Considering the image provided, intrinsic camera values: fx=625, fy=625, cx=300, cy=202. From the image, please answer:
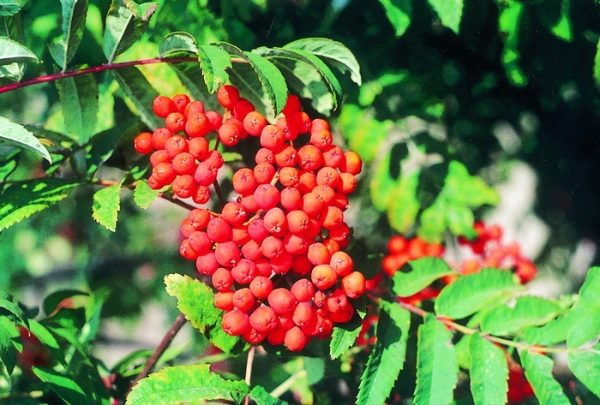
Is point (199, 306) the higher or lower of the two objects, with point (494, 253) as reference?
higher

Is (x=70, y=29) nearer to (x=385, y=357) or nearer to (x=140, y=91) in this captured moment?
(x=140, y=91)

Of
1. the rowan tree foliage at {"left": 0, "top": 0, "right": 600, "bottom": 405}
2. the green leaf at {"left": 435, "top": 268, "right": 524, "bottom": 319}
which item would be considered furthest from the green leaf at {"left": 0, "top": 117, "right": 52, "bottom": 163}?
the green leaf at {"left": 435, "top": 268, "right": 524, "bottom": 319}

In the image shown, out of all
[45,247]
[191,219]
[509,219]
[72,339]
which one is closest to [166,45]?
[191,219]

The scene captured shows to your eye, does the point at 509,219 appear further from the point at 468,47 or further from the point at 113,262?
the point at 113,262

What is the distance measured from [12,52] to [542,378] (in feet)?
3.52

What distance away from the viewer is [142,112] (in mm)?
1224

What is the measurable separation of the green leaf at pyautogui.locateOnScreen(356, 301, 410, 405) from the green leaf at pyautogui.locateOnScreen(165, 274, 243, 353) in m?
0.27

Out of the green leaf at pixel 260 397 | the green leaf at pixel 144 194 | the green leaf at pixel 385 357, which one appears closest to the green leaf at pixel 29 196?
the green leaf at pixel 144 194

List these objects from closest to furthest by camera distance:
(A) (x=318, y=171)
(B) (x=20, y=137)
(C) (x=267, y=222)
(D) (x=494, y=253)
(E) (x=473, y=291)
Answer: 1. (B) (x=20, y=137)
2. (C) (x=267, y=222)
3. (A) (x=318, y=171)
4. (E) (x=473, y=291)
5. (D) (x=494, y=253)

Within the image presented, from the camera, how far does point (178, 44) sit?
105cm

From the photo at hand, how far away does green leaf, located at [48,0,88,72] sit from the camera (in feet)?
3.35

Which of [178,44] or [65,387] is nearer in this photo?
[178,44]

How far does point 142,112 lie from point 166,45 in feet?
0.65

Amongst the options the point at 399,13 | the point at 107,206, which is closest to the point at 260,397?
the point at 107,206
